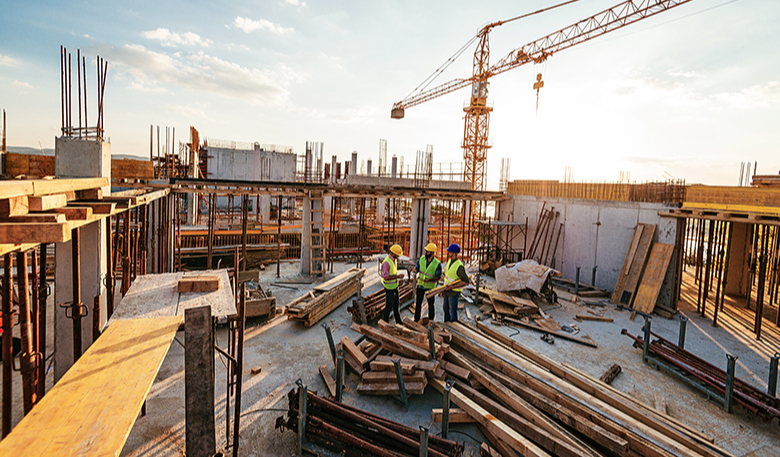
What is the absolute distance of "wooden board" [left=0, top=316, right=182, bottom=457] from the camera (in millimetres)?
2051

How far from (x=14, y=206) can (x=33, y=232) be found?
48cm

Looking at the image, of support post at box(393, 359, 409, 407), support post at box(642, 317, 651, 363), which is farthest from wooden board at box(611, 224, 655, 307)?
support post at box(393, 359, 409, 407)

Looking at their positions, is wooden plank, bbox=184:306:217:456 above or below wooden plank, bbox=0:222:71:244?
below

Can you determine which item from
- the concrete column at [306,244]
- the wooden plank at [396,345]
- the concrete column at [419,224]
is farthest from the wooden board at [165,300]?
the concrete column at [419,224]

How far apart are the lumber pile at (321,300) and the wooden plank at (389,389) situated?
3.17 metres

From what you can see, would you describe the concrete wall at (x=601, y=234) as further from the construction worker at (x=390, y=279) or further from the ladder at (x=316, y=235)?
the ladder at (x=316, y=235)

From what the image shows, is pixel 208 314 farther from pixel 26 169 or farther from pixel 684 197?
pixel 684 197

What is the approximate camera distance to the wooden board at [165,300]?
3.68 metres

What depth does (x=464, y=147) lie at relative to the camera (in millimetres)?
39188

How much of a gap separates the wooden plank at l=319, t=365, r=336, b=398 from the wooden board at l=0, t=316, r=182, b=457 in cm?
347

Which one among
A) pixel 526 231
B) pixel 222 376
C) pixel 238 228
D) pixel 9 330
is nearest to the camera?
pixel 9 330

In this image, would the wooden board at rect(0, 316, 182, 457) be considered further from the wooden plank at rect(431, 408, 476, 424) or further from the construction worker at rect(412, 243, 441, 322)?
the construction worker at rect(412, 243, 441, 322)

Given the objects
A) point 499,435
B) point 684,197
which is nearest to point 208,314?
point 499,435

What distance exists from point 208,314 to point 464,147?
3839cm
